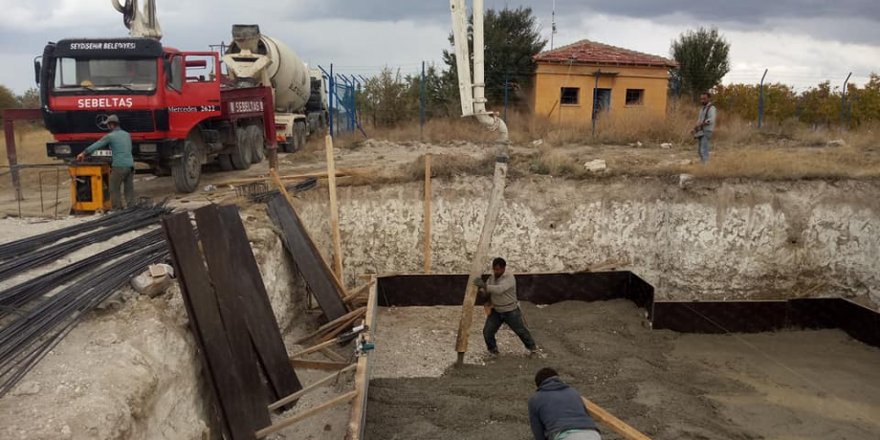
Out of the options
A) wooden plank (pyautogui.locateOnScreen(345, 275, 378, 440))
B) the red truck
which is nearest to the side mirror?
the red truck

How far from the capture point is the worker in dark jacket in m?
4.57

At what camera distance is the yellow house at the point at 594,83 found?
21016 millimetres

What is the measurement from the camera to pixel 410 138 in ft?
60.9

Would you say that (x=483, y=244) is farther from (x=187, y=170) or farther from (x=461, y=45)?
(x=187, y=170)

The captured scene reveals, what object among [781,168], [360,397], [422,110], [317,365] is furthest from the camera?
[422,110]

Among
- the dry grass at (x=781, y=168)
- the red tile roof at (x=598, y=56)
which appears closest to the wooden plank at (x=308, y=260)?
the dry grass at (x=781, y=168)

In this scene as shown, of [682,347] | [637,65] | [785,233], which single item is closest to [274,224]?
[682,347]

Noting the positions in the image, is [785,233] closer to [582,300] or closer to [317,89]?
[582,300]

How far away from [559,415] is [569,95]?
59.6ft

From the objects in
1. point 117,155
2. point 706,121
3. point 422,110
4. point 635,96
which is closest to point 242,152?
point 117,155

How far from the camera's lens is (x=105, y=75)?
33.0 feet

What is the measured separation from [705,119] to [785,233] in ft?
8.29

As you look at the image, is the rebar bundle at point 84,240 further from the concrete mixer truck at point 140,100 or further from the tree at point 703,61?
the tree at point 703,61

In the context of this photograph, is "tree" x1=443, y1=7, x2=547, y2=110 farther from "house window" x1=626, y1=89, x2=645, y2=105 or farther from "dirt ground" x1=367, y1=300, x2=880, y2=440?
"dirt ground" x1=367, y1=300, x2=880, y2=440
